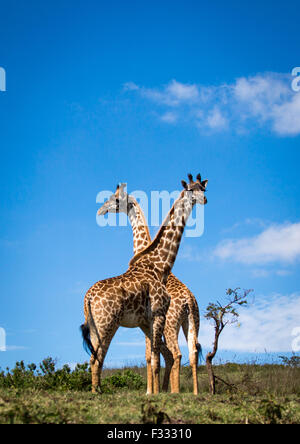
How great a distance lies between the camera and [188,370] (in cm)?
1975

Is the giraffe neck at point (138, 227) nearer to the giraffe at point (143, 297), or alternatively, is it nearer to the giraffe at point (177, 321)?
the giraffe at point (177, 321)

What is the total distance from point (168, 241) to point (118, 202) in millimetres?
3413

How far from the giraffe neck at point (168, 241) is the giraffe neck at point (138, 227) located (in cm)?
180

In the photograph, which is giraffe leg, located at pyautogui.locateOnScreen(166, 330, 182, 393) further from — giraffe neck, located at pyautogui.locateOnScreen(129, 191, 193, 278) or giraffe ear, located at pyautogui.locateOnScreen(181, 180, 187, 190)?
giraffe ear, located at pyautogui.locateOnScreen(181, 180, 187, 190)

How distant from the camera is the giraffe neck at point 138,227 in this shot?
14984 mm

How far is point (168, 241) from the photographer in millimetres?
13039

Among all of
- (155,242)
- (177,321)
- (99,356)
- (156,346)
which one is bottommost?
(99,356)

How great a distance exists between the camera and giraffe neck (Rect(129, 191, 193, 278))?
1277 centimetres

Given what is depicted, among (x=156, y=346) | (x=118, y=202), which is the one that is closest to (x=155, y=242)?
(x=156, y=346)

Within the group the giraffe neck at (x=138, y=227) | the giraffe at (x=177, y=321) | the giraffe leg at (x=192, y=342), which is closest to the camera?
the giraffe at (x=177, y=321)

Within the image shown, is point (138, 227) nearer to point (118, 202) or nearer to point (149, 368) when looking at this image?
point (118, 202)

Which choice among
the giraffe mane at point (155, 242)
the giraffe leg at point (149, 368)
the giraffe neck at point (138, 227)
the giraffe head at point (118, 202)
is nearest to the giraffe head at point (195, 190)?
the giraffe mane at point (155, 242)
